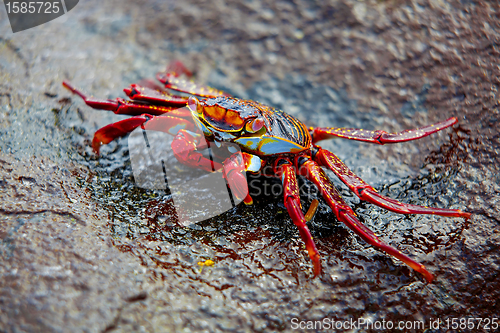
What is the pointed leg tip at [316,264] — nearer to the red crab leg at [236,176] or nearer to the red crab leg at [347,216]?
the red crab leg at [347,216]

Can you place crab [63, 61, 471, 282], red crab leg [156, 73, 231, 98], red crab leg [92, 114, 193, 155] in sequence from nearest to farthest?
1. crab [63, 61, 471, 282]
2. red crab leg [92, 114, 193, 155]
3. red crab leg [156, 73, 231, 98]

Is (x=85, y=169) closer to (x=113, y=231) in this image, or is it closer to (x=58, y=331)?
(x=113, y=231)

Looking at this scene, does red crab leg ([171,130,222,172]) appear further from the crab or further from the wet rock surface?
the wet rock surface

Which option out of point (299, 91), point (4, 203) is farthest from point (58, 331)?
point (299, 91)

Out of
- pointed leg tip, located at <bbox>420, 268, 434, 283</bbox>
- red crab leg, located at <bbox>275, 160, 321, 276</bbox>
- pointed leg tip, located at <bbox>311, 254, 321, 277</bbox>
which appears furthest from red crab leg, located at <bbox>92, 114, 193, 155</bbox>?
pointed leg tip, located at <bbox>420, 268, 434, 283</bbox>

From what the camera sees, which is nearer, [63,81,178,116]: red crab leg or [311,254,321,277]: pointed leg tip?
[311,254,321,277]: pointed leg tip
